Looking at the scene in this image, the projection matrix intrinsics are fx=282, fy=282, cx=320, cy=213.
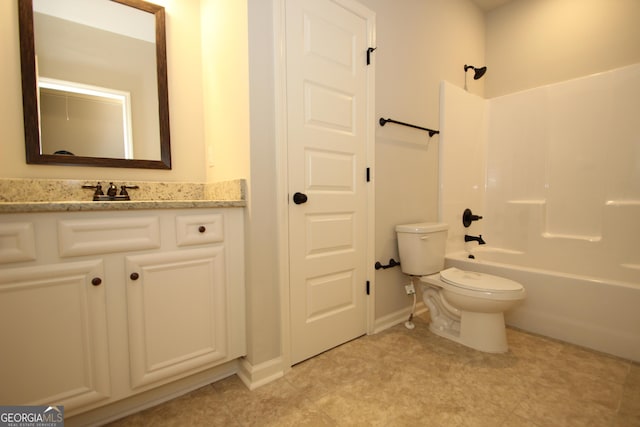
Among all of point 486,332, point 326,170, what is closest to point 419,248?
point 486,332

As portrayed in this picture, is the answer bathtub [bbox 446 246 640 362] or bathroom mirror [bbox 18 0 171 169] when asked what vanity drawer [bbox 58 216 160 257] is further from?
bathtub [bbox 446 246 640 362]

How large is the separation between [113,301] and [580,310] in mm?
2467

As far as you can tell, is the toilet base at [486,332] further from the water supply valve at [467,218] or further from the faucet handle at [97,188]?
the faucet handle at [97,188]

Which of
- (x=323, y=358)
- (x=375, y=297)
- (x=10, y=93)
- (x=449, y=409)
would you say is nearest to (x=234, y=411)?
(x=323, y=358)

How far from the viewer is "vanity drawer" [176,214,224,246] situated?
4.06 ft

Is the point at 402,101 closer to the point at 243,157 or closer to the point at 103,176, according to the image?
the point at 243,157

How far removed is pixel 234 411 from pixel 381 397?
653mm

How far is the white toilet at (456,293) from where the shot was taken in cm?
159

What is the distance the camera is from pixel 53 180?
1327 mm

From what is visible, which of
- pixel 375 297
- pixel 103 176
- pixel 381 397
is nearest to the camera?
pixel 381 397

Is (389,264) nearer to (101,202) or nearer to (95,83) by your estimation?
(101,202)

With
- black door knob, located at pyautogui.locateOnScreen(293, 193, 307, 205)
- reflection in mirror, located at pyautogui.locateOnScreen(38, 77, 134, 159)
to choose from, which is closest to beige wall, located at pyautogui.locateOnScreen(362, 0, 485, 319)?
black door knob, located at pyautogui.locateOnScreen(293, 193, 307, 205)

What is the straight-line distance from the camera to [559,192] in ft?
7.58

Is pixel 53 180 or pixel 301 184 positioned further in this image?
pixel 301 184
